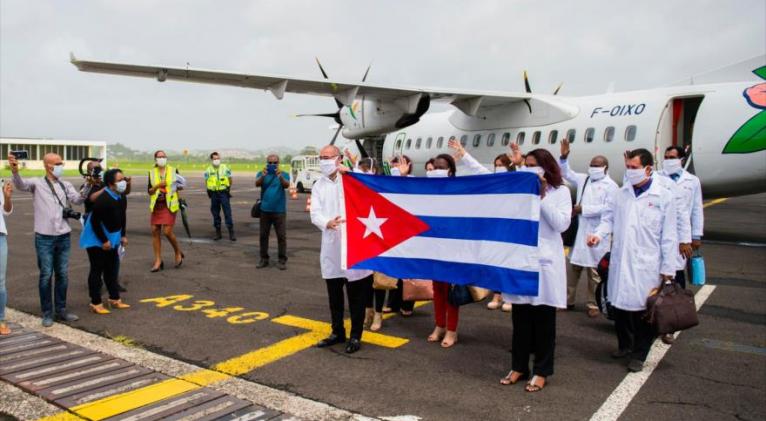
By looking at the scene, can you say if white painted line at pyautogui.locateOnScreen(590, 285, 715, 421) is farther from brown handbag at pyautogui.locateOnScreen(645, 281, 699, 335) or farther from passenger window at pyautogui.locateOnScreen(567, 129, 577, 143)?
passenger window at pyautogui.locateOnScreen(567, 129, 577, 143)

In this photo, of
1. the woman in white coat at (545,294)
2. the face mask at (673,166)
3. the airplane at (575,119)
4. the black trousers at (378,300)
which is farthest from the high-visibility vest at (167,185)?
the face mask at (673,166)

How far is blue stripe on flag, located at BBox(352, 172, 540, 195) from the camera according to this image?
15.9ft

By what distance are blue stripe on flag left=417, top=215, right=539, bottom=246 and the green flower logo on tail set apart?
9.35 m

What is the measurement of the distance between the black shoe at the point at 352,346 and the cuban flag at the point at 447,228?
775mm

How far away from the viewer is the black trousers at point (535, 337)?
4.70m

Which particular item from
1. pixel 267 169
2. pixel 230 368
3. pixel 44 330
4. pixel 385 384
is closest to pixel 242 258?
pixel 267 169

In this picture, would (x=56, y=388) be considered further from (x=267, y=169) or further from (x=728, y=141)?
(x=728, y=141)

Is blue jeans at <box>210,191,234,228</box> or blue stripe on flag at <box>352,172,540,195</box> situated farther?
blue jeans at <box>210,191,234,228</box>

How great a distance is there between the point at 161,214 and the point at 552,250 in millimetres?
7114

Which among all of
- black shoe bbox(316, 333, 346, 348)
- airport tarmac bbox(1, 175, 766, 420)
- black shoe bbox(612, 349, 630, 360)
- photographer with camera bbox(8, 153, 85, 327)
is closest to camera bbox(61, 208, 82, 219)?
photographer with camera bbox(8, 153, 85, 327)

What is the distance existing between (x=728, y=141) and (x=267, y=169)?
384 inches

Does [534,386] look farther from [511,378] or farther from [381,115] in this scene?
[381,115]

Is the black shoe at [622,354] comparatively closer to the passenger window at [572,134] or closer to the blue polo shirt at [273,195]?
the blue polo shirt at [273,195]

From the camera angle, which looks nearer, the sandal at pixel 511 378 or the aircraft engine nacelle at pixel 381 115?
the sandal at pixel 511 378
